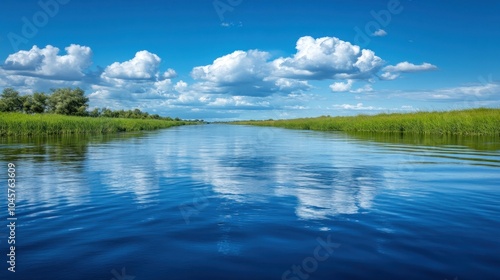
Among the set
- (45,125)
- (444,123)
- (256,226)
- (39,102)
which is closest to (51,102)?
(39,102)

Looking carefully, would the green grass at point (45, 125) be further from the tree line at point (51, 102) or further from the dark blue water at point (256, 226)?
the tree line at point (51, 102)

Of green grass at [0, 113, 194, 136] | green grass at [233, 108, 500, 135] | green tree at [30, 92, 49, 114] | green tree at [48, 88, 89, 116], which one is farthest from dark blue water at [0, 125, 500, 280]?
green tree at [30, 92, 49, 114]

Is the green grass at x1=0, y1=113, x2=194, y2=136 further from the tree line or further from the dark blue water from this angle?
the tree line

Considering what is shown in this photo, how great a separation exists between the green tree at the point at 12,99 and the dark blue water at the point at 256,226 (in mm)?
88109

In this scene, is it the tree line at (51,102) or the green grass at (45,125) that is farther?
the tree line at (51,102)

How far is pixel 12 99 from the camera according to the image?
87500mm

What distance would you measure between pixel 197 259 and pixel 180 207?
9.53 ft

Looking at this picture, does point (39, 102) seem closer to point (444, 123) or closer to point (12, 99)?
point (12, 99)

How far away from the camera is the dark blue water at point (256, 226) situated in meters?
4.38

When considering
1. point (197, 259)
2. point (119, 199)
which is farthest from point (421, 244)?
point (119, 199)

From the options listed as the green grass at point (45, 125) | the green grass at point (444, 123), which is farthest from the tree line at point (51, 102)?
the green grass at point (444, 123)

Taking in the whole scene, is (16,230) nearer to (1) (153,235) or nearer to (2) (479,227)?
(1) (153,235)

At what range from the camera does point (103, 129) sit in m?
46.8

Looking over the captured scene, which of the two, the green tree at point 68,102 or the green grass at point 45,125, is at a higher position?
the green tree at point 68,102
